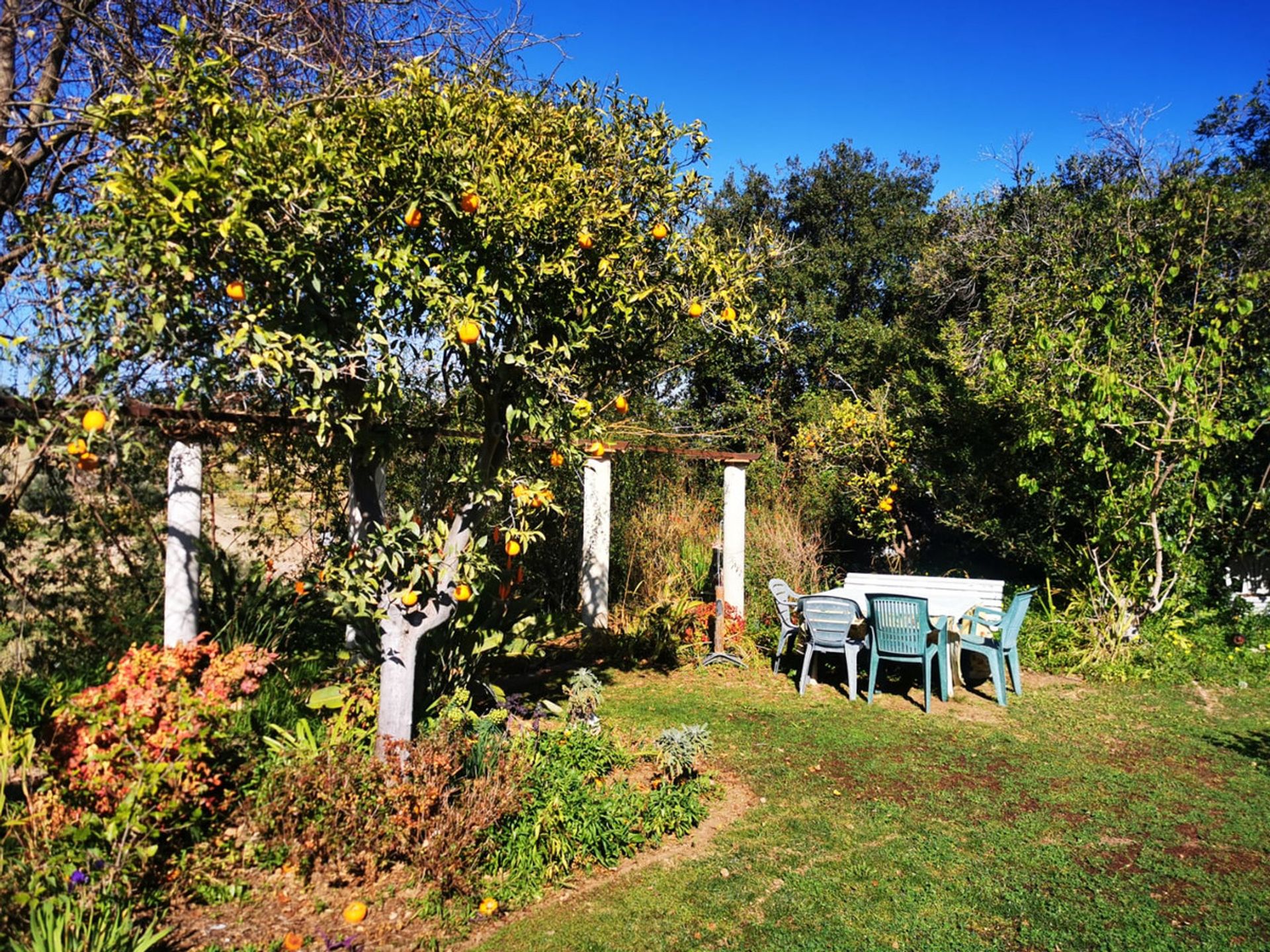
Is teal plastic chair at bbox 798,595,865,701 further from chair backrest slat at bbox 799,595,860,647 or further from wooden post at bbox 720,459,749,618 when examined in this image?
wooden post at bbox 720,459,749,618

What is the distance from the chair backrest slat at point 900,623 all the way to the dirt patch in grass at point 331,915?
340cm

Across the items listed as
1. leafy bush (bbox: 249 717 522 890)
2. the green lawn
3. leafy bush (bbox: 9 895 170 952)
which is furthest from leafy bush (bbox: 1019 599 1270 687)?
leafy bush (bbox: 9 895 170 952)

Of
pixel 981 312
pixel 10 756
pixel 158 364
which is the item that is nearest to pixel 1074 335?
pixel 981 312

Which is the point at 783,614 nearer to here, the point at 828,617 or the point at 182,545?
the point at 828,617

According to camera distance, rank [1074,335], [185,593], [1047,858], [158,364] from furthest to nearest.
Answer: [1074,335], [185,593], [1047,858], [158,364]

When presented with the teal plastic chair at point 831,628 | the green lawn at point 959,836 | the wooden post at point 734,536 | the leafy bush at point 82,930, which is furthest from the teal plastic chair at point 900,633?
the leafy bush at point 82,930

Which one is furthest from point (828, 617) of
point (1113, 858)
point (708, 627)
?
point (1113, 858)

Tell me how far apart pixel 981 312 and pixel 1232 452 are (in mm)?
4079

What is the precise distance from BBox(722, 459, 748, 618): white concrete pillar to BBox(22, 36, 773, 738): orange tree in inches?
150

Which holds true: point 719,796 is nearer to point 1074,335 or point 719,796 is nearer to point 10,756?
point 10,756

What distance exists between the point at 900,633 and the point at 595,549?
107 inches

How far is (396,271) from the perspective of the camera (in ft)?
11.0

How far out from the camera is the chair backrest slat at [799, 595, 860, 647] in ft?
21.4

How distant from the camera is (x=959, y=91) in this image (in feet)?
39.7
